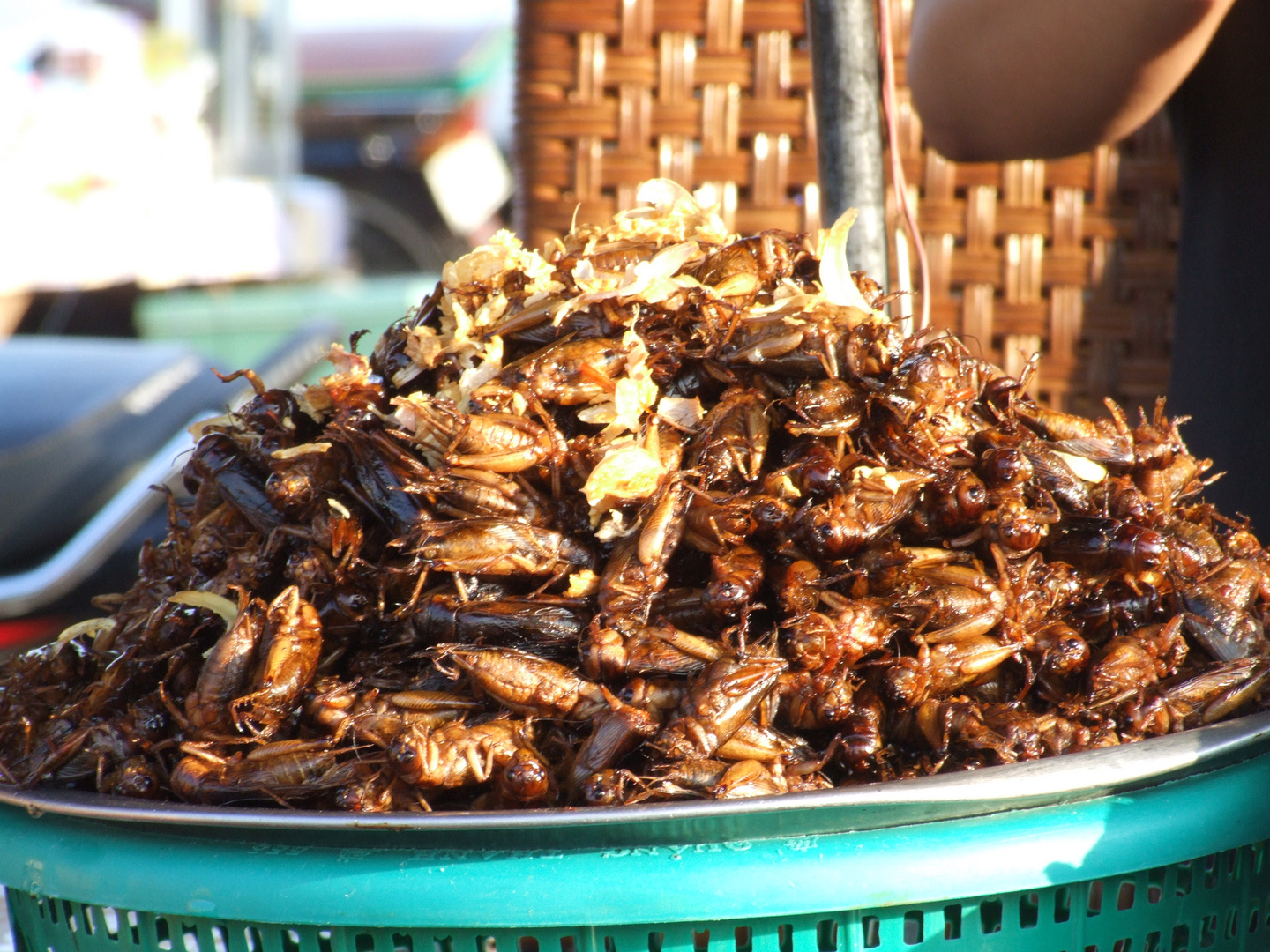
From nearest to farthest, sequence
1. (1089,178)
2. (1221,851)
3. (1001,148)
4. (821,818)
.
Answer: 1. (821,818)
2. (1221,851)
3. (1001,148)
4. (1089,178)

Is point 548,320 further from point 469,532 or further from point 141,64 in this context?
point 141,64

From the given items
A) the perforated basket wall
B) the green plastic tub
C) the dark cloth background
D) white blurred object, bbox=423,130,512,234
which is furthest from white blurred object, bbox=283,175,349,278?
the perforated basket wall

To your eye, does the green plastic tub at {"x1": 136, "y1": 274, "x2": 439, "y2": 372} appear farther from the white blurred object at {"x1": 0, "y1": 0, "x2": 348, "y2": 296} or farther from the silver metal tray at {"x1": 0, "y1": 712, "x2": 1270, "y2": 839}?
the silver metal tray at {"x1": 0, "y1": 712, "x2": 1270, "y2": 839}

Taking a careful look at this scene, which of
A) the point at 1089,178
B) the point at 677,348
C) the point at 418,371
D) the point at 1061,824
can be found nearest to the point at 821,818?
the point at 1061,824

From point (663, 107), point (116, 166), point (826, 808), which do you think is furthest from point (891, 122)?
point (116, 166)

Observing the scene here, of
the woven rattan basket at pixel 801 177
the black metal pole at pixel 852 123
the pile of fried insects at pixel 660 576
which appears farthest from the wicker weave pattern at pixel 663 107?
the pile of fried insects at pixel 660 576

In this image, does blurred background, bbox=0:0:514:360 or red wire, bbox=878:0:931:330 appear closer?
red wire, bbox=878:0:931:330

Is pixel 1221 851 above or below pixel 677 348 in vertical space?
below
